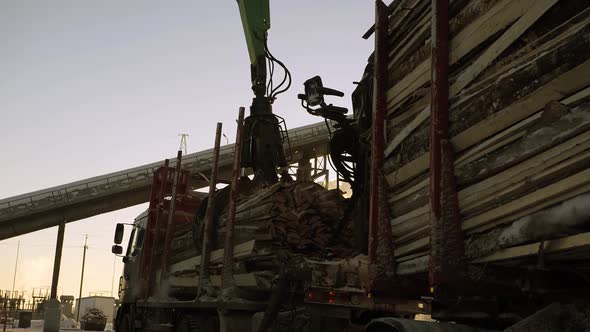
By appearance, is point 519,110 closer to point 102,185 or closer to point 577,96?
point 577,96

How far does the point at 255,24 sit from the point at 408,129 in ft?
26.2

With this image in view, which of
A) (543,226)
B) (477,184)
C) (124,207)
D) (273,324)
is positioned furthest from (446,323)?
(124,207)

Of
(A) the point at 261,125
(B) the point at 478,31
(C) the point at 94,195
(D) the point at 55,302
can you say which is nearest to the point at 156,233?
(A) the point at 261,125

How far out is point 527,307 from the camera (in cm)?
341

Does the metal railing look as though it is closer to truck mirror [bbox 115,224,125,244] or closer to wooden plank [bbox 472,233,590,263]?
truck mirror [bbox 115,224,125,244]

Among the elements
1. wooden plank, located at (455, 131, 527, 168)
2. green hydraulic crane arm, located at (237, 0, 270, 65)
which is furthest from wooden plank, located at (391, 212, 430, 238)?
green hydraulic crane arm, located at (237, 0, 270, 65)

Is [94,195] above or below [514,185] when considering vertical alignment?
above

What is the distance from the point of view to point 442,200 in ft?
10.6

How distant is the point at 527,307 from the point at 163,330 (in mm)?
7344

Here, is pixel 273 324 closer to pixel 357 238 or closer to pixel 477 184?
pixel 357 238

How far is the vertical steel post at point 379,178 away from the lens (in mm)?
3921

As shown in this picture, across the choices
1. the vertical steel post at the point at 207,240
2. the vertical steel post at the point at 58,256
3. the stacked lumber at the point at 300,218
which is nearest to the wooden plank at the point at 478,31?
the stacked lumber at the point at 300,218

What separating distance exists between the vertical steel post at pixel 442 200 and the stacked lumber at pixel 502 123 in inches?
1.9

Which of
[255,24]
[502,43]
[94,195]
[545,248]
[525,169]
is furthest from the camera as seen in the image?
[94,195]
